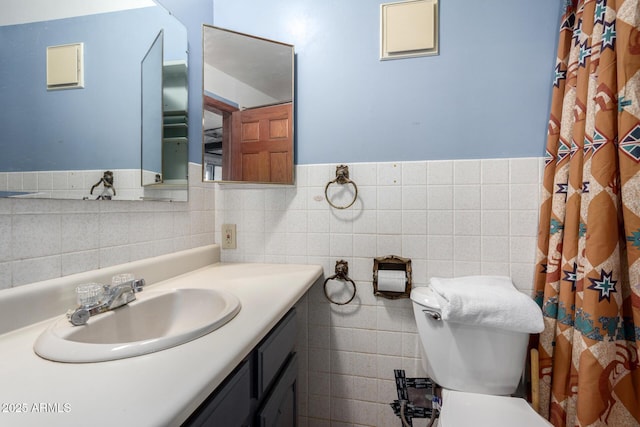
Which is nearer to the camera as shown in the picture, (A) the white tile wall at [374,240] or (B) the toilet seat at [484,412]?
(B) the toilet seat at [484,412]

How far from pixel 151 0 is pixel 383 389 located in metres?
1.88

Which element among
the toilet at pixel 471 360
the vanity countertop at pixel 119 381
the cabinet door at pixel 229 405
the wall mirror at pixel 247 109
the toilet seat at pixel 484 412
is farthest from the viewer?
the wall mirror at pixel 247 109

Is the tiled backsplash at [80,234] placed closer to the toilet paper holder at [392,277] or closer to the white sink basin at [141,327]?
the white sink basin at [141,327]

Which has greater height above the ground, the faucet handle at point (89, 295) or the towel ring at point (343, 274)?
the faucet handle at point (89, 295)

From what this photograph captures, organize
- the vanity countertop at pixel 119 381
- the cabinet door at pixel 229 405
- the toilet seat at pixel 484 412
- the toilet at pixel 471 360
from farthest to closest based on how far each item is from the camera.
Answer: the toilet at pixel 471 360
the toilet seat at pixel 484 412
the cabinet door at pixel 229 405
the vanity countertop at pixel 119 381

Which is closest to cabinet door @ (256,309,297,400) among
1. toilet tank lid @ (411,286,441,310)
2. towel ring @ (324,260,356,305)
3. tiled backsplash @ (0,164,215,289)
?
towel ring @ (324,260,356,305)

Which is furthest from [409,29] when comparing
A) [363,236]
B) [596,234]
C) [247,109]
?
[596,234]

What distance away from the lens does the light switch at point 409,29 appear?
4.08 feet

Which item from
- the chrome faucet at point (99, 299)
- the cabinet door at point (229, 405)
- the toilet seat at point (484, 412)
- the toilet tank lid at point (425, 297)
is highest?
the chrome faucet at point (99, 299)

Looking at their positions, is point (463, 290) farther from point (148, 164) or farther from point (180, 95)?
point (180, 95)

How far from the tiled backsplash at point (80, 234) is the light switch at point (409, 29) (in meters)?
1.16

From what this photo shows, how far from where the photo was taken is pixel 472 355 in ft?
3.40

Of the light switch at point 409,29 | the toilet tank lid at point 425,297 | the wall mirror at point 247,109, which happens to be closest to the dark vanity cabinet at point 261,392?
the toilet tank lid at point 425,297

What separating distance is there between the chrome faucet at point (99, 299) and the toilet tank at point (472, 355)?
0.98 m
